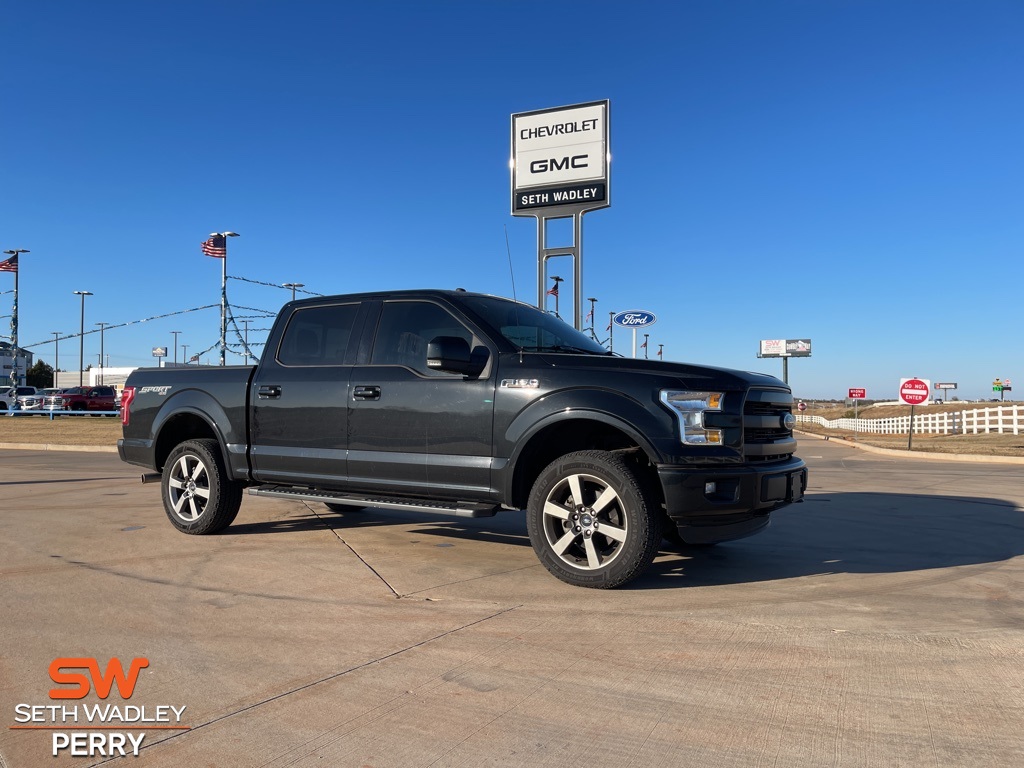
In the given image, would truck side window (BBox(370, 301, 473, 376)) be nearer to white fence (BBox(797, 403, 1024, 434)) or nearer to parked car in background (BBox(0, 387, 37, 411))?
white fence (BBox(797, 403, 1024, 434))

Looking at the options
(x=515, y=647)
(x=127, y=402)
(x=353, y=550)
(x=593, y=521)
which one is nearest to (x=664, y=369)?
(x=593, y=521)

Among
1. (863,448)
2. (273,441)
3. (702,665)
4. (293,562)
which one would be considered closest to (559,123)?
(273,441)

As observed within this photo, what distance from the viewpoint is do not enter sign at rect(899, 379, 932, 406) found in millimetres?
23047

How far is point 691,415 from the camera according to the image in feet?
15.7

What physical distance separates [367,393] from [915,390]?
2163 cm

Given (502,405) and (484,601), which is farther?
(502,405)

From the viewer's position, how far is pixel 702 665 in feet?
11.7

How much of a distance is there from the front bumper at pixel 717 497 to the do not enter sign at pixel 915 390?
20501mm

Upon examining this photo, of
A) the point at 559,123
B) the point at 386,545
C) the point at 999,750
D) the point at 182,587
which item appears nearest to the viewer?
the point at 999,750

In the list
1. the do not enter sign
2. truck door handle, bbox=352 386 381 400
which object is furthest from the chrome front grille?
the do not enter sign

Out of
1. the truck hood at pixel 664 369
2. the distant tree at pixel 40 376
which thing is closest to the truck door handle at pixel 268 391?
the truck hood at pixel 664 369

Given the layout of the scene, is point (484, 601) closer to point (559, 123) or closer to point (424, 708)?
point (424, 708)

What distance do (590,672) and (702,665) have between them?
20.9 inches
